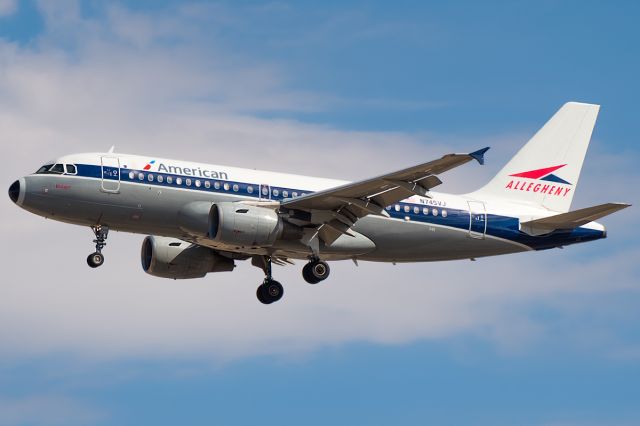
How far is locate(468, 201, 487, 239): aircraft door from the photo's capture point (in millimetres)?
50781

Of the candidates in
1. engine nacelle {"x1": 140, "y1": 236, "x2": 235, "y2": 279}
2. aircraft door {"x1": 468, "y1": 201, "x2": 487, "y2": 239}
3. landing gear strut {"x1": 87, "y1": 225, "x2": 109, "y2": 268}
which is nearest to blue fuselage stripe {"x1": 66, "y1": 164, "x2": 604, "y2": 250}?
aircraft door {"x1": 468, "y1": 201, "x2": 487, "y2": 239}

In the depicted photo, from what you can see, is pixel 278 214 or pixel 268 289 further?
pixel 268 289

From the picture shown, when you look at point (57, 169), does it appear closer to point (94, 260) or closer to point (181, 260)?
point (94, 260)

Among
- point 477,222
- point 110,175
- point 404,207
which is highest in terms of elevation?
point 110,175

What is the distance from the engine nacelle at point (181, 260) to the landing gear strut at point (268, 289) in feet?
6.35

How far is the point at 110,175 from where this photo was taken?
46.3 metres

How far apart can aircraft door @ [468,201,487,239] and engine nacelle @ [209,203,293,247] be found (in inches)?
330

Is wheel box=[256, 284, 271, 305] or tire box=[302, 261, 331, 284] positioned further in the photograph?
wheel box=[256, 284, 271, 305]

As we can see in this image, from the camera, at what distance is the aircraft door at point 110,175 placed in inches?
1818

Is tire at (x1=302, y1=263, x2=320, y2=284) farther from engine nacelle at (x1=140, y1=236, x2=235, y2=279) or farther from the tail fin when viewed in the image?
the tail fin

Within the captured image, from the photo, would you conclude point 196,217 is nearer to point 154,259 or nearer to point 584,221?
point 154,259

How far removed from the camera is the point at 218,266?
52.1 m

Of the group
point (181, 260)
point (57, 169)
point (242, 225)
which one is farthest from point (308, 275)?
point (57, 169)

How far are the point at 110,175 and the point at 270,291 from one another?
8.28 metres
